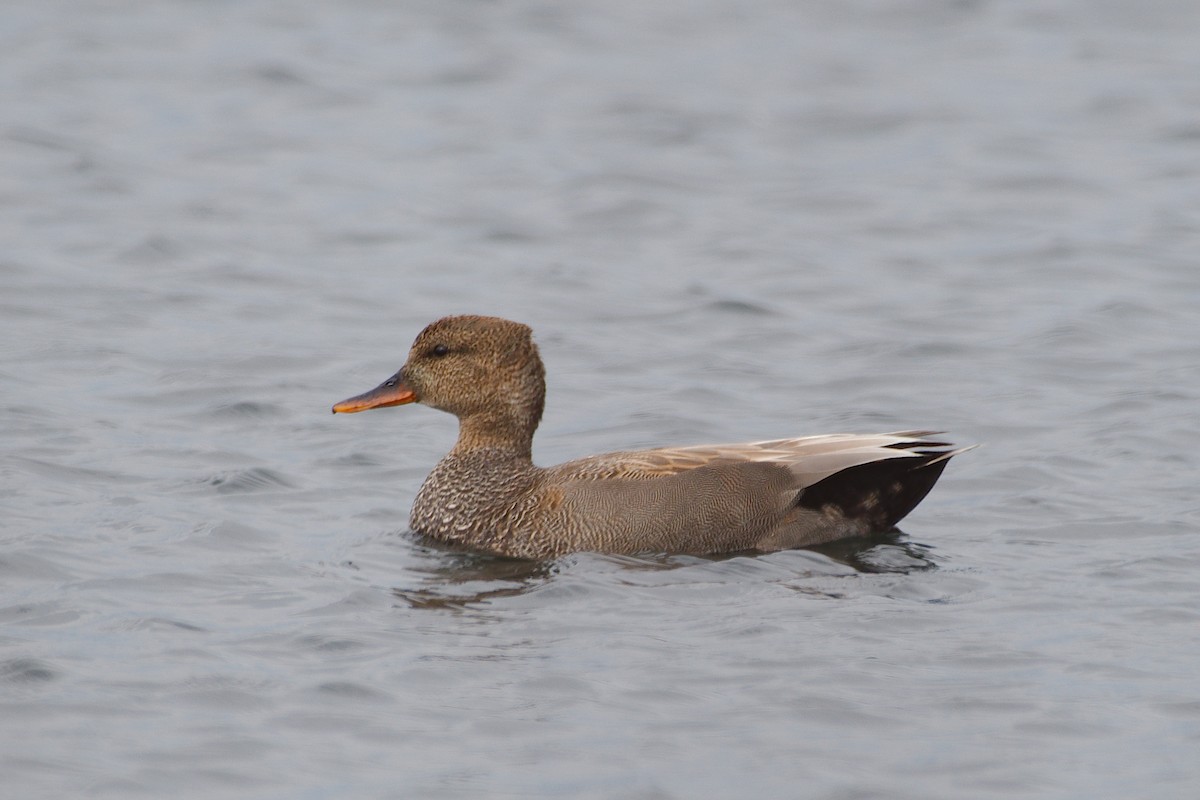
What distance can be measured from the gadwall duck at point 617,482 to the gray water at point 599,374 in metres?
0.17

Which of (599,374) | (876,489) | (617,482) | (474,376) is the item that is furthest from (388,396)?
(599,374)

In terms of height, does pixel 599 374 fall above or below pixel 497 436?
below

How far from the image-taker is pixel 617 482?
30.2 feet

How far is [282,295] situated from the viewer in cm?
1435

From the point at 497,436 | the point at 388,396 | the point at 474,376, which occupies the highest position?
the point at 474,376

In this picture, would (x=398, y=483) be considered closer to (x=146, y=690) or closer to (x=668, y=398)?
(x=668, y=398)

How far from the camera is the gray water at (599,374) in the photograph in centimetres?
696

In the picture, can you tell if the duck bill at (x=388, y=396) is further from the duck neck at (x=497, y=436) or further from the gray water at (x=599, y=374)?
the gray water at (x=599, y=374)

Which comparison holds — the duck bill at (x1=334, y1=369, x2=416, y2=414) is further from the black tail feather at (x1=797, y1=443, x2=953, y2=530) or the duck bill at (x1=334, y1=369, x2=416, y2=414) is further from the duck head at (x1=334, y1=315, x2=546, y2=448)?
the black tail feather at (x1=797, y1=443, x2=953, y2=530)

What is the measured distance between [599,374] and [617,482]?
3643 mm

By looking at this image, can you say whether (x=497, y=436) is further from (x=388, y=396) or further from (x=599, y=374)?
(x=599, y=374)

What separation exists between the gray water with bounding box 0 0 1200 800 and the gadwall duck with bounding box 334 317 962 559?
167mm

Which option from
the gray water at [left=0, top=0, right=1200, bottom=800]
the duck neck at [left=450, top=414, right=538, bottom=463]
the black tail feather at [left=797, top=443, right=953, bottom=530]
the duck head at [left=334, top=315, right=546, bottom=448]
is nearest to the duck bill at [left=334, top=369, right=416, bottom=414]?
the duck head at [left=334, top=315, right=546, bottom=448]

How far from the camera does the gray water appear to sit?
6.96 metres
